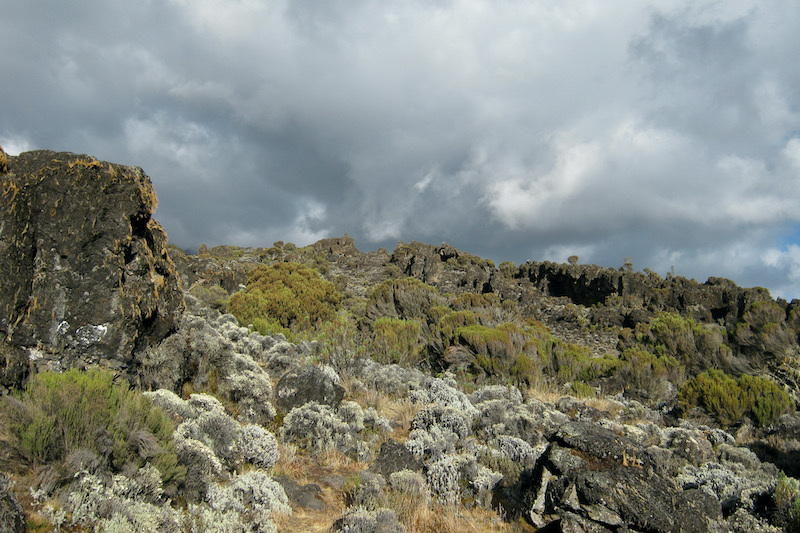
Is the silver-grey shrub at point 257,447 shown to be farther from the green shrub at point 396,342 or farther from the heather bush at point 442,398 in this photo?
the green shrub at point 396,342

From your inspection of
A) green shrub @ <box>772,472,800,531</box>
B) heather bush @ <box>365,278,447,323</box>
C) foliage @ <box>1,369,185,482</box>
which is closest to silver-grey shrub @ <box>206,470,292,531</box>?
foliage @ <box>1,369,185,482</box>

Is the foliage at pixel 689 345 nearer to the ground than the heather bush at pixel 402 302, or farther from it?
nearer to the ground

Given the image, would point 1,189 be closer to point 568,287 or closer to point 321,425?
point 321,425

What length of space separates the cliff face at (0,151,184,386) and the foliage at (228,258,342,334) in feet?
24.5

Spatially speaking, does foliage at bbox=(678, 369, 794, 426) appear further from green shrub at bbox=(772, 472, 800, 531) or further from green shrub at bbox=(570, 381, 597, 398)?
green shrub at bbox=(772, 472, 800, 531)

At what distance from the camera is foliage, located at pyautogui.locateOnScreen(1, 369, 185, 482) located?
2.95m

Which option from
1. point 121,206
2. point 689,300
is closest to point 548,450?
point 121,206

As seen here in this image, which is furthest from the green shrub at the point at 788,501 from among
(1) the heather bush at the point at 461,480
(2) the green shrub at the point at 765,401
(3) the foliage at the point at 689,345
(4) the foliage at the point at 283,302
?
(4) the foliage at the point at 283,302

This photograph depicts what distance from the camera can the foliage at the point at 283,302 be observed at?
49.8 ft

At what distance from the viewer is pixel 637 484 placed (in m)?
3.71

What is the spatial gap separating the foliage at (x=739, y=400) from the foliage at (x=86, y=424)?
373 inches

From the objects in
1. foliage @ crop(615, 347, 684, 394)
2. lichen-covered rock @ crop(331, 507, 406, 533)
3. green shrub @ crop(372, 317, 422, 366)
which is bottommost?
lichen-covered rock @ crop(331, 507, 406, 533)

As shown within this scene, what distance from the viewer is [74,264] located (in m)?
4.76

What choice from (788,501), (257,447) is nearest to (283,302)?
(257,447)
